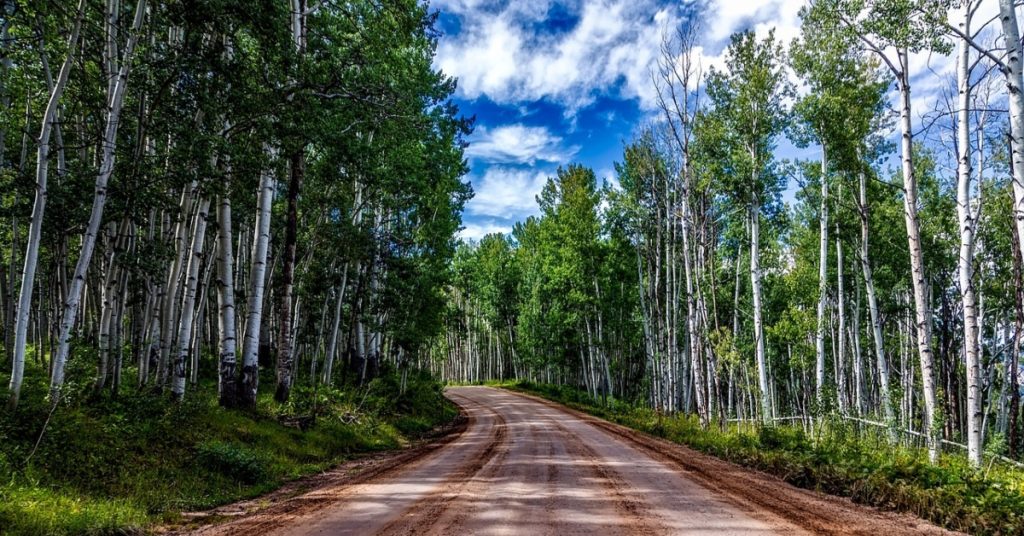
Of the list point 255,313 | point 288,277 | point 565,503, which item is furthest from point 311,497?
point 288,277

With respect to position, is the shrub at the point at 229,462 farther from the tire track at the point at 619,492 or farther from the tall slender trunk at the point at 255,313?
the tire track at the point at 619,492

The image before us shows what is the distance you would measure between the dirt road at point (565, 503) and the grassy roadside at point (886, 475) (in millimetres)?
497

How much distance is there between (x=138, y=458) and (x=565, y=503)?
638 centimetres

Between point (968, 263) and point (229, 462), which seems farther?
point (968, 263)

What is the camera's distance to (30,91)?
8.98 m

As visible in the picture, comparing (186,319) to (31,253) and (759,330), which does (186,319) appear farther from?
(759,330)

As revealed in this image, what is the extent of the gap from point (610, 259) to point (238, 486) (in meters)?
25.6

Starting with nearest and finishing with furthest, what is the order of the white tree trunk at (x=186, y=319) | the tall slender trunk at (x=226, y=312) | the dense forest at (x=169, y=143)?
the dense forest at (x=169, y=143) < the white tree trunk at (x=186, y=319) < the tall slender trunk at (x=226, y=312)

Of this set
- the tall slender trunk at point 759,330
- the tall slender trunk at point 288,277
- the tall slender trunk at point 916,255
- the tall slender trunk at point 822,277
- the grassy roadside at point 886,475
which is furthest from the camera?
the tall slender trunk at point 822,277

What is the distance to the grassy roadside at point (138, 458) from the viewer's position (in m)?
5.06

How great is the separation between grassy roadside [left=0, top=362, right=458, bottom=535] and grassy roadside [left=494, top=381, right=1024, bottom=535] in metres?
9.00

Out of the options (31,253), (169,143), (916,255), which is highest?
(169,143)

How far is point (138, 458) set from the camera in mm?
7129

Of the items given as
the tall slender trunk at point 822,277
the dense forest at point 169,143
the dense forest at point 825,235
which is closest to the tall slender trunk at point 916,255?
the dense forest at point 825,235
